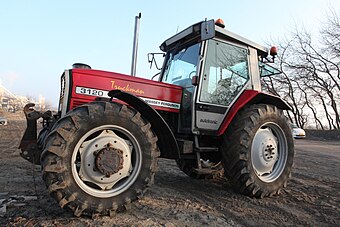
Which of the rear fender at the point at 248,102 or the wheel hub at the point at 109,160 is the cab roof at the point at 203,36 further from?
the wheel hub at the point at 109,160

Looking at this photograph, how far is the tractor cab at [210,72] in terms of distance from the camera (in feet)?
13.1

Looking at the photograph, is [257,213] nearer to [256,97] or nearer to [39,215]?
[256,97]

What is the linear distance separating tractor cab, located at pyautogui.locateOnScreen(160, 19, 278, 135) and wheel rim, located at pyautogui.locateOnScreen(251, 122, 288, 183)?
63 cm

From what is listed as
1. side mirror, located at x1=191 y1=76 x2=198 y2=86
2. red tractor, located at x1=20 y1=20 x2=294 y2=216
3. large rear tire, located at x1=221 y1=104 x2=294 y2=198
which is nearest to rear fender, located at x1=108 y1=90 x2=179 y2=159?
red tractor, located at x1=20 y1=20 x2=294 y2=216

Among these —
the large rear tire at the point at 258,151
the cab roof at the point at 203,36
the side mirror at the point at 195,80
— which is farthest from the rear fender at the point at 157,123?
the cab roof at the point at 203,36

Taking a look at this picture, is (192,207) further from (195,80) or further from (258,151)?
(195,80)

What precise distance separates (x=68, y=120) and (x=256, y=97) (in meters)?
2.85

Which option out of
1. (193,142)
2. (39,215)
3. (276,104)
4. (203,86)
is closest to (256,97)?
(276,104)

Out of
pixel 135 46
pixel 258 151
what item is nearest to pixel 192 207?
pixel 258 151

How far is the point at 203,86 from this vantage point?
4016 millimetres

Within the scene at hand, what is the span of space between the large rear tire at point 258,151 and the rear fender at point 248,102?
92 mm

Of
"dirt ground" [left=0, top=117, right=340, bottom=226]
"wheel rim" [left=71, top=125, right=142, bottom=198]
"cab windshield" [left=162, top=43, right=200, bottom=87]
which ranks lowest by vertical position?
"dirt ground" [left=0, top=117, right=340, bottom=226]

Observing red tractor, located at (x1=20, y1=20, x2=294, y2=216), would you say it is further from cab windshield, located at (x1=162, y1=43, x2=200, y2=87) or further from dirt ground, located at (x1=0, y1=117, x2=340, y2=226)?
dirt ground, located at (x1=0, y1=117, x2=340, y2=226)

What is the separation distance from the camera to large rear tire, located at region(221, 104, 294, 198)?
373cm
